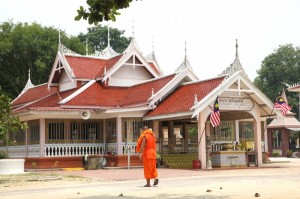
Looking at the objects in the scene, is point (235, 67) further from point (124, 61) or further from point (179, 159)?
point (124, 61)

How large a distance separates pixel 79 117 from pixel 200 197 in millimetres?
16046

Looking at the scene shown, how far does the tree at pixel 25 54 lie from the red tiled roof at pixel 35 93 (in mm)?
7319

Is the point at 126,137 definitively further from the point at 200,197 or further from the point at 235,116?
the point at 200,197

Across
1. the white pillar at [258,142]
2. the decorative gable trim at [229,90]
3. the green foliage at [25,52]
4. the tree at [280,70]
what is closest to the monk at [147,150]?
the decorative gable trim at [229,90]

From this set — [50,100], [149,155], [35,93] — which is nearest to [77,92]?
[50,100]

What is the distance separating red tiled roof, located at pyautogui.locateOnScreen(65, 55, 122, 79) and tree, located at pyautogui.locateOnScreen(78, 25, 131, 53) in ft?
108

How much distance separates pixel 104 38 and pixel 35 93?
32265mm

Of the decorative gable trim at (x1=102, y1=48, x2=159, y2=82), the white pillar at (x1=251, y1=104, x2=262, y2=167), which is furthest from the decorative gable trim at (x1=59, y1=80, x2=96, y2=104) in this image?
the white pillar at (x1=251, y1=104, x2=262, y2=167)

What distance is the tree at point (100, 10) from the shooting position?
29.2ft

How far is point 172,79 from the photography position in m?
26.2

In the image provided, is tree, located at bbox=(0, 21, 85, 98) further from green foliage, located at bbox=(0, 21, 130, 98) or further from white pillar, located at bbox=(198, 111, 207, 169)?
white pillar, located at bbox=(198, 111, 207, 169)

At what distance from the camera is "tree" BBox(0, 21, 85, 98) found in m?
43.9

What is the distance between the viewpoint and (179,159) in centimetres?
2505

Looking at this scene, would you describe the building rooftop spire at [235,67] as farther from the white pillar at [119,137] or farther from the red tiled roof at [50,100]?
the red tiled roof at [50,100]
